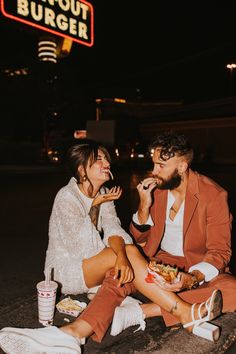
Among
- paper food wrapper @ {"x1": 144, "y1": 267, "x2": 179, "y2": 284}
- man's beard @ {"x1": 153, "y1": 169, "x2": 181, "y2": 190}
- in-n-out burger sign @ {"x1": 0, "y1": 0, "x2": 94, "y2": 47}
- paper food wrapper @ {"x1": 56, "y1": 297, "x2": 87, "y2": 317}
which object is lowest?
paper food wrapper @ {"x1": 56, "y1": 297, "x2": 87, "y2": 317}

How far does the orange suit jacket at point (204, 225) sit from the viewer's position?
3.08 meters

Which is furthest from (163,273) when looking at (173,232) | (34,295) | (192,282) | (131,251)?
(34,295)

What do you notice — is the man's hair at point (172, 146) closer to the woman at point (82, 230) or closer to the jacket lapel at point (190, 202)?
the jacket lapel at point (190, 202)

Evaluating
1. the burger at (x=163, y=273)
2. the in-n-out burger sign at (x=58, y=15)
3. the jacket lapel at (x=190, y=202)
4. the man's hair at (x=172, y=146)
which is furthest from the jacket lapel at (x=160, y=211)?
the in-n-out burger sign at (x=58, y=15)

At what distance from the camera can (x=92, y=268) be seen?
3.10m

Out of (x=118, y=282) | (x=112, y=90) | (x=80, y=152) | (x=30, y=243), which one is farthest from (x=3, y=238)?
(x=112, y=90)

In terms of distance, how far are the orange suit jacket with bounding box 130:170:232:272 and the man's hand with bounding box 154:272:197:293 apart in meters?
0.29

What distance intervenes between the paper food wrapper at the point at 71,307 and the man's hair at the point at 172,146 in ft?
4.76

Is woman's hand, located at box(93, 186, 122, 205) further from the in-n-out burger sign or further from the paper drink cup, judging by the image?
the in-n-out burger sign

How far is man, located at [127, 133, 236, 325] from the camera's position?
296cm

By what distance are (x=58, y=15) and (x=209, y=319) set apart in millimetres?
17527

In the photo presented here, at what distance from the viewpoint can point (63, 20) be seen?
1800 cm

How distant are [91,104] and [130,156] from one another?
19343 millimetres

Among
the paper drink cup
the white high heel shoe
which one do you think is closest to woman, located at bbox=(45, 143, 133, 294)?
the paper drink cup
